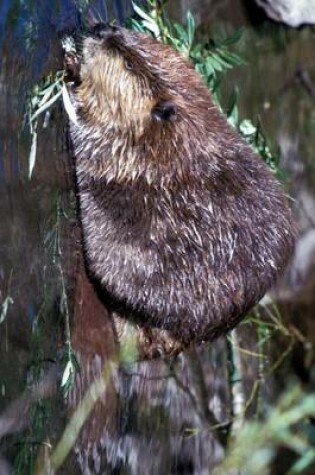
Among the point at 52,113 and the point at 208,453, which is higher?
the point at 52,113

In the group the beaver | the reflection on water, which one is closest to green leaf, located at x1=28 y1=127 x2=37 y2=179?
the reflection on water

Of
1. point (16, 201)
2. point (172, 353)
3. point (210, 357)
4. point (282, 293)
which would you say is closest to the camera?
point (16, 201)

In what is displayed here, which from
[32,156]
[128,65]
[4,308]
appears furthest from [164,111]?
[4,308]

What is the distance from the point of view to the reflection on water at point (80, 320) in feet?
7.06

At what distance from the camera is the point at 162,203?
2.45 meters

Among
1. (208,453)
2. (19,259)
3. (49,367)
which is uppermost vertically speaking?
(19,259)

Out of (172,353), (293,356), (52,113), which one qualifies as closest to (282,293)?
(293,356)

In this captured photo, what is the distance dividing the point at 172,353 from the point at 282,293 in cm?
156

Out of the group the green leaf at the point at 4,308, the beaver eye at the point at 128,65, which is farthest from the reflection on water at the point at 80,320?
the beaver eye at the point at 128,65

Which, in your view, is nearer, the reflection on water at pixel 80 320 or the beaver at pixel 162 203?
the reflection on water at pixel 80 320

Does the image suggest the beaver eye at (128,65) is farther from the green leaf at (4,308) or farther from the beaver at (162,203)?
the green leaf at (4,308)

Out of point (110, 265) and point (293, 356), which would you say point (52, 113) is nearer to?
point (110, 265)

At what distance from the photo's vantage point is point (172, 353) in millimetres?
2641

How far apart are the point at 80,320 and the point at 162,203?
0.27 m
